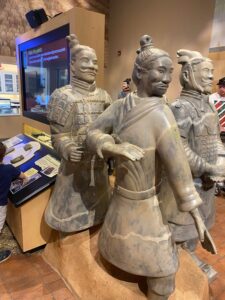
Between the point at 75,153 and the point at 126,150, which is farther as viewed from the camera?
the point at 75,153

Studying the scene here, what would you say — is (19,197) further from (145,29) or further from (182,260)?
(145,29)

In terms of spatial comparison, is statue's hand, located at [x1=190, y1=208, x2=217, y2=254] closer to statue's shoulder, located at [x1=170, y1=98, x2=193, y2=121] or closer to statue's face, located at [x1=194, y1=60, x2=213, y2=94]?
statue's shoulder, located at [x1=170, y1=98, x2=193, y2=121]

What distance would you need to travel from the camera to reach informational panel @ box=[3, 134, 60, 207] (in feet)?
6.21

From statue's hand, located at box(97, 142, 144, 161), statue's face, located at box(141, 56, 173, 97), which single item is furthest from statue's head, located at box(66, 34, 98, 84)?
statue's hand, located at box(97, 142, 144, 161)

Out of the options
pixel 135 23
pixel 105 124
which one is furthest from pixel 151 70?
pixel 135 23

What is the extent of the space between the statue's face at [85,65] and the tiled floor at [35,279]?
1313 mm

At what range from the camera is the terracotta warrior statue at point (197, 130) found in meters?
1.36

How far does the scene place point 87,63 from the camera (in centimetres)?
138

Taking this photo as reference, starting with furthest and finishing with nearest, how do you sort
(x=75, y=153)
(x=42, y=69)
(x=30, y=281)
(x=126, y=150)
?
(x=42, y=69) < (x=30, y=281) < (x=75, y=153) < (x=126, y=150)

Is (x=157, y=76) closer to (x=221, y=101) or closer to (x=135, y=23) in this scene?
(x=221, y=101)

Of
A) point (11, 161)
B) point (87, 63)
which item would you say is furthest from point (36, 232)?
point (87, 63)

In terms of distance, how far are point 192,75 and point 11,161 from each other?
1767 millimetres

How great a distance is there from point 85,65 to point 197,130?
70 cm

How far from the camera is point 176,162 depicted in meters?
1.00
